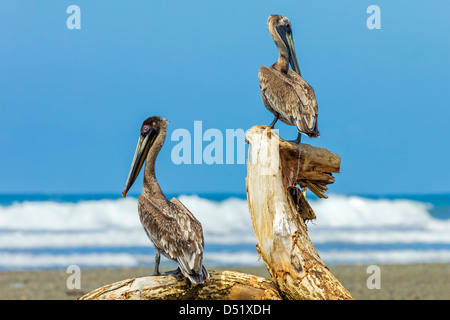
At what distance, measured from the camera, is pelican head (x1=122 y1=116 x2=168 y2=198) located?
6691 mm

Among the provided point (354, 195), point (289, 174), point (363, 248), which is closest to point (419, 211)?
point (354, 195)

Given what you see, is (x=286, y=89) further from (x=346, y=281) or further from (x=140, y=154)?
(x=346, y=281)

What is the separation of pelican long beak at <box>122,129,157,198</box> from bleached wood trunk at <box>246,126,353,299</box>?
4.00 ft

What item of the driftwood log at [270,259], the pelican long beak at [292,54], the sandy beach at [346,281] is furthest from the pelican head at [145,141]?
the sandy beach at [346,281]

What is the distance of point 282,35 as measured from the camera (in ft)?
26.3

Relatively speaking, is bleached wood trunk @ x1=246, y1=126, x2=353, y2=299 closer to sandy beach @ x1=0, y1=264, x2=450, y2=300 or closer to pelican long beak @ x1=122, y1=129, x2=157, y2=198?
pelican long beak @ x1=122, y1=129, x2=157, y2=198

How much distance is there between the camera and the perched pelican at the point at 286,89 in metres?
6.97

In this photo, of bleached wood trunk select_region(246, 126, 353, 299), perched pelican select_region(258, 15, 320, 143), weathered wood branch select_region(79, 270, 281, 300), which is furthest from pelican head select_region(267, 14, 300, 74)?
weathered wood branch select_region(79, 270, 281, 300)

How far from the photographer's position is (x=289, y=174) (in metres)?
6.91

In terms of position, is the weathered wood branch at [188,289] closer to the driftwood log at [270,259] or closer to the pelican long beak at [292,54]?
the driftwood log at [270,259]

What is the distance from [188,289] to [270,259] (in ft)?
3.37

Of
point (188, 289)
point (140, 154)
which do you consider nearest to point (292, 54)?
point (140, 154)
